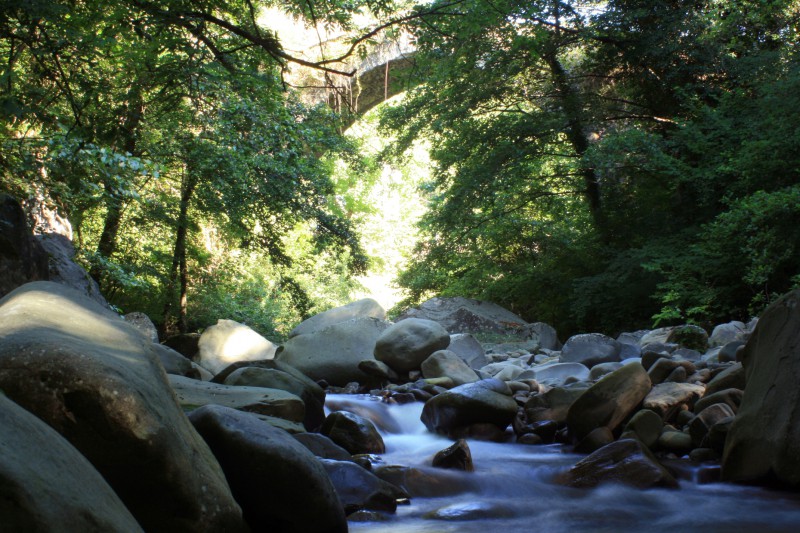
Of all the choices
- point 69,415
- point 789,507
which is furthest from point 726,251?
point 69,415

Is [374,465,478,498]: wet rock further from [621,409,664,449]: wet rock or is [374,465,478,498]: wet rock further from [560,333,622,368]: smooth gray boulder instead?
[560,333,622,368]: smooth gray boulder

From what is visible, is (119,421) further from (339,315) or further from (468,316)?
(468,316)

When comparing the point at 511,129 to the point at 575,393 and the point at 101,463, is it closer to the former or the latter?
the point at 575,393

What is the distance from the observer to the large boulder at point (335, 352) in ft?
30.6

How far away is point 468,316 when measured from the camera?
14828mm

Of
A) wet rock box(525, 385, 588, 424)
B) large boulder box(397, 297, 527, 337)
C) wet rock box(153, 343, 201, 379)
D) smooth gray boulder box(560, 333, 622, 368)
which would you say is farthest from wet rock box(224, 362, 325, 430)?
large boulder box(397, 297, 527, 337)

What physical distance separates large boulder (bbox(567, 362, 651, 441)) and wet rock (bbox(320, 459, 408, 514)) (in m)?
2.05

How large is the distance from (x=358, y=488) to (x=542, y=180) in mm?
12086

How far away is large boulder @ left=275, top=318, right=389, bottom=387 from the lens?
367 inches

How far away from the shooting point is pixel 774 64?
36.6ft

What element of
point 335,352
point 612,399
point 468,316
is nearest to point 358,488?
point 612,399

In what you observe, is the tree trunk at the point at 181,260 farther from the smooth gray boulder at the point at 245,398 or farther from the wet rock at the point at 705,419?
the wet rock at the point at 705,419

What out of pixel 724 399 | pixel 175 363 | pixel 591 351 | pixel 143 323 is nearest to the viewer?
pixel 724 399

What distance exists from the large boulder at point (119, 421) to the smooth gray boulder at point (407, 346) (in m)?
6.28
